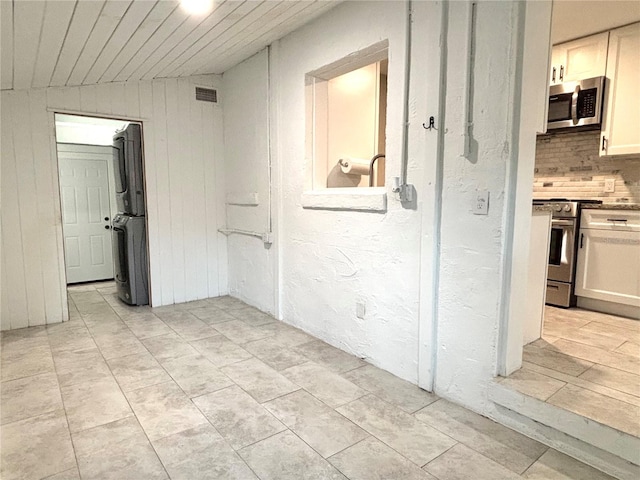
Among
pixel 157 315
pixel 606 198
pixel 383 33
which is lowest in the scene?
pixel 157 315

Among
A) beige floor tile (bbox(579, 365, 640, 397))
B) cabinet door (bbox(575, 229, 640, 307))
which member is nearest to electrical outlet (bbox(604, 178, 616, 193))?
cabinet door (bbox(575, 229, 640, 307))

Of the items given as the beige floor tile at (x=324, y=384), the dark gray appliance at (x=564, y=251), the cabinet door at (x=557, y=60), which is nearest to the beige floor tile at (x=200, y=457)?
the beige floor tile at (x=324, y=384)

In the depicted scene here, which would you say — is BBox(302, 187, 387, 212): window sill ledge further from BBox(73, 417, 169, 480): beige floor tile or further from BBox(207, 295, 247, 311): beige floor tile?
BBox(73, 417, 169, 480): beige floor tile

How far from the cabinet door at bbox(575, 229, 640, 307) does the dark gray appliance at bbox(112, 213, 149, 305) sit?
431cm

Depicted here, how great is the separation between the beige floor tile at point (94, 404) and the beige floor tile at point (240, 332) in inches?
39.6

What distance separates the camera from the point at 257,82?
3.80 meters

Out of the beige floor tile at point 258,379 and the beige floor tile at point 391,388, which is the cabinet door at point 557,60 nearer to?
the beige floor tile at point 391,388

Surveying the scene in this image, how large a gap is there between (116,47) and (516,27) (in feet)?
8.48

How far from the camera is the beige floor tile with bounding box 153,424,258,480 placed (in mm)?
1661

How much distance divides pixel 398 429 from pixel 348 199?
1.54 metres

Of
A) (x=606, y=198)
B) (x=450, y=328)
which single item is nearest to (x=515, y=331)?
(x=450, y=328)

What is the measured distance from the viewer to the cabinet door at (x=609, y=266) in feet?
10.0

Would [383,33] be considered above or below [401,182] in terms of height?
above

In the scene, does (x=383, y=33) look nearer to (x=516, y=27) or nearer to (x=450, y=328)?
(x=516, y=27)
